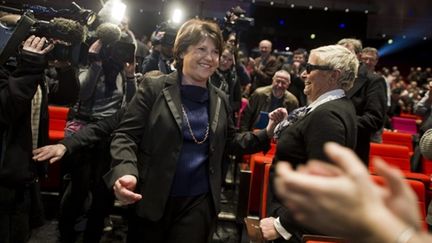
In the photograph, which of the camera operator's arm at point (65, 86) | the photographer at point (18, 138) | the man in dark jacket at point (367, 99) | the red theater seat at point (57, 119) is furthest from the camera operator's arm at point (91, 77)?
the man in dark jacket at point (367, 99)

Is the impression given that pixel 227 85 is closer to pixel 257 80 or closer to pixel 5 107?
pixel 257 80

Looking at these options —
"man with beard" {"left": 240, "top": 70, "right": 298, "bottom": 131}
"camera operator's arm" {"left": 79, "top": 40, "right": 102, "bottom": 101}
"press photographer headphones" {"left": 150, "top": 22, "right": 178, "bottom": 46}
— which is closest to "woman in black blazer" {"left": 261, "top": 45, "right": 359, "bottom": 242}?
"camera operator's arm" {"left": 79, "top": 40, "right": 102, "bottom": 101}

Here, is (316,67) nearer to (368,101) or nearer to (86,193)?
(368,101)

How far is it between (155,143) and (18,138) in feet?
2.18

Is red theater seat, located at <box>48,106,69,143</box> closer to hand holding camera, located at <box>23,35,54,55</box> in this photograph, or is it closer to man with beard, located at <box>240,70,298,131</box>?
man with beard, located at <box>240,70,298,131</box>

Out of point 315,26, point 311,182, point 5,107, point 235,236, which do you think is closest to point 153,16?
point 315,26

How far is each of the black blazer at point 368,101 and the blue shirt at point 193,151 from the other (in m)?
1.93

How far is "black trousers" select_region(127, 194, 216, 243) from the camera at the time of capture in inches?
74.5

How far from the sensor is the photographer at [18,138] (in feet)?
6.31

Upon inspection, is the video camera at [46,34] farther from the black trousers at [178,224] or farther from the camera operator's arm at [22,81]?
the black trousers at [178,224]

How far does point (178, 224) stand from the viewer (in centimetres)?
190

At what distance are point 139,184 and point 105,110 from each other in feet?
4.22

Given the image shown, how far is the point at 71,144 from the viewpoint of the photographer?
2518 mm

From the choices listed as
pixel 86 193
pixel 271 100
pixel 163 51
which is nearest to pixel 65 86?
pixel 86 193
